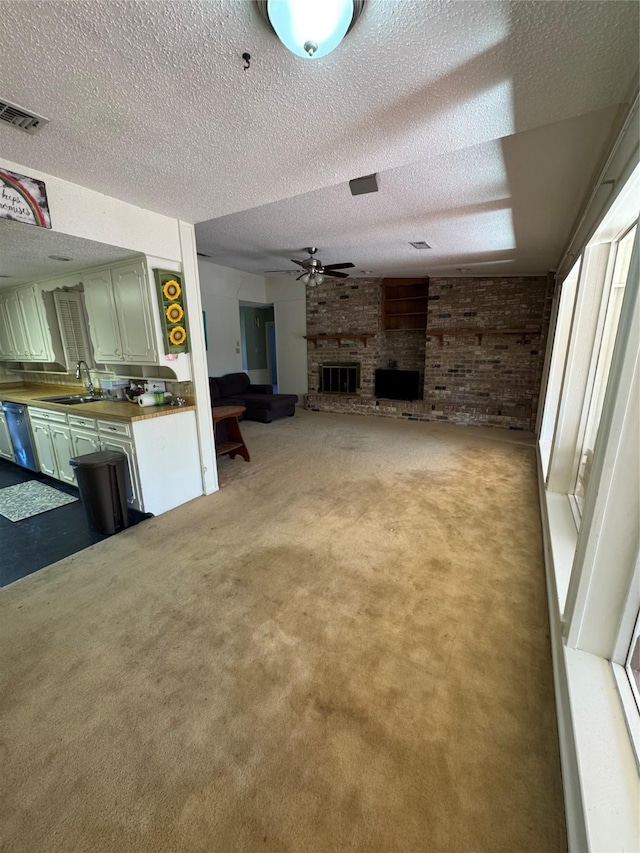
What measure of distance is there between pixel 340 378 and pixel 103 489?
17.5 ft

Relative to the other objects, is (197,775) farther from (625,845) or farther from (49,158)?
(49,158)

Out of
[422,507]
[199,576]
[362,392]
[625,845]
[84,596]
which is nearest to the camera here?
[625,845]

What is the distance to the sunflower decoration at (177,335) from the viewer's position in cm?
296

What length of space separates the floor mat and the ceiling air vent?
290 cm

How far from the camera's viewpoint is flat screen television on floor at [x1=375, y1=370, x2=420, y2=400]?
22.3 ft

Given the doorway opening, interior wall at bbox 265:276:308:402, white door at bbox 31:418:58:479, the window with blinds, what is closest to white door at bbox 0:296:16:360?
the window with blinds

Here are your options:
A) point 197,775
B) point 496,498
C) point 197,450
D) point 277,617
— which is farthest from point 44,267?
point 496,498

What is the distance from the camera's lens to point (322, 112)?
1.50 meters

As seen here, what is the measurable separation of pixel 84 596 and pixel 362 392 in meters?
5.85

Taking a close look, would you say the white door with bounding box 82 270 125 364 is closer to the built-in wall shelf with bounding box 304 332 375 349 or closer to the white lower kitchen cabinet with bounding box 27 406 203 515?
the white lower kitchen cabinet with bounding box 27 406 203 515

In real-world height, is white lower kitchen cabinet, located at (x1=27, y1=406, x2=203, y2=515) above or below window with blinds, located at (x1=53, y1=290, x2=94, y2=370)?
below

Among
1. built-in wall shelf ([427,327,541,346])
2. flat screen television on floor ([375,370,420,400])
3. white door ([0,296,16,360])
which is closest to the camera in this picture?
white door ([0,296,16,360])

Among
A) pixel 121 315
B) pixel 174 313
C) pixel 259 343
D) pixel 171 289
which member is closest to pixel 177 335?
pixel 174 313

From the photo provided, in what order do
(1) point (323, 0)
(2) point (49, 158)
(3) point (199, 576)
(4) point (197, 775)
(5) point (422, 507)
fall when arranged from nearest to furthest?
(1) point (323, 0), (4) point (197, 775), (2) point (49, 158), (3) point (199, 576), (5) point (422, 507)
